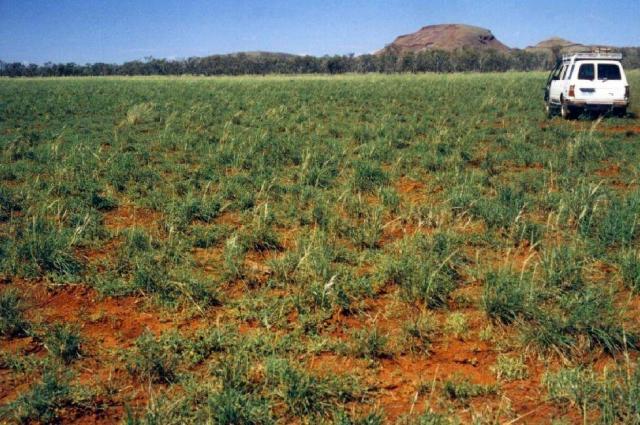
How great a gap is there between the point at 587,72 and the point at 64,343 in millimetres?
16089

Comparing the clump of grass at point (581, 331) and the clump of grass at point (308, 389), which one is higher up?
the clump of grass at point (581, 331)

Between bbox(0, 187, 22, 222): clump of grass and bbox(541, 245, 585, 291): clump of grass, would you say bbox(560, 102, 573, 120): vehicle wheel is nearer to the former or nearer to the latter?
bbox(541, 245, 585, 291): clump of grass

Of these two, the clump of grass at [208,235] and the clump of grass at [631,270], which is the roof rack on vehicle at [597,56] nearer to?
the clump of grass at [631,270]

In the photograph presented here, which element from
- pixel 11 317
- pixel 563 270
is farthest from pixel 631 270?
pixel 11 317

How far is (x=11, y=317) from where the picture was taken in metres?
3.67

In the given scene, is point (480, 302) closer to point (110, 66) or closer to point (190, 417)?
point (190, 417)

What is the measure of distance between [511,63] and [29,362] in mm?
100104

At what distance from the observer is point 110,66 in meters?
104

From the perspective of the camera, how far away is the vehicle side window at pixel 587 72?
47.6ft

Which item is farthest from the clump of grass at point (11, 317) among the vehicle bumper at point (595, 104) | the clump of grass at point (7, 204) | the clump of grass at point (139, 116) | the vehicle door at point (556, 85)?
the vehicle door at point (556, 85)

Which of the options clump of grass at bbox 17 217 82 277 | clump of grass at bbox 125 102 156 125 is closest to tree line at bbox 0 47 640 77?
clump of grass at bbox 125 102 156 125

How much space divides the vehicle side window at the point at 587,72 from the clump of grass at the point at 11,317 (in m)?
15.8

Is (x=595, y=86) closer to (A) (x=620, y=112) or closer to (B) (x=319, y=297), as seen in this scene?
(A) (x=620, y=112)

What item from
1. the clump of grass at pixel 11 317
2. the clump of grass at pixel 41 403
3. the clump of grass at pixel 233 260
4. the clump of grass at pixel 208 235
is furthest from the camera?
the clump of grass at pixel 208 235
